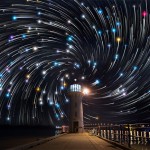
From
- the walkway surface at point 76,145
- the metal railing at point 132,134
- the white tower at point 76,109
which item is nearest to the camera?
the metal railing at point 132,134

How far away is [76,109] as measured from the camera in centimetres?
4928

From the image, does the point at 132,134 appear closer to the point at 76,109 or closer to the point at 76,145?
the point at 76,145

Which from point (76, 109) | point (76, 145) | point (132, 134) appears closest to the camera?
point (132, 134)

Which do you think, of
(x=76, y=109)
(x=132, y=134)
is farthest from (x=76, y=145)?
(x=76, y=109)

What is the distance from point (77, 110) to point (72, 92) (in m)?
3.40

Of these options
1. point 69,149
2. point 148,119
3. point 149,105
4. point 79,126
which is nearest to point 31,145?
point 69,149

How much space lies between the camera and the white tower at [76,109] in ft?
160

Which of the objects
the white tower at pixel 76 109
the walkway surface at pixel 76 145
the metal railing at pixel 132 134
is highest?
the white tower at pixel 76 109

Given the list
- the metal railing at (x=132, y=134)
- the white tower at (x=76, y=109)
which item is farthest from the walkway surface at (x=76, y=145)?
the white tower at (x=76, y=109)

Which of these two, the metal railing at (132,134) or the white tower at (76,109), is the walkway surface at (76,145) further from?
the white tower at (76,109)

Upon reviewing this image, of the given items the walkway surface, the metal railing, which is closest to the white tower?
the metal railing

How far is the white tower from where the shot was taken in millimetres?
48750

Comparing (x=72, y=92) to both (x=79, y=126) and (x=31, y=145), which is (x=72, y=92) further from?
(x=31, y=145)

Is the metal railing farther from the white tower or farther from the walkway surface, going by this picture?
the white tower
